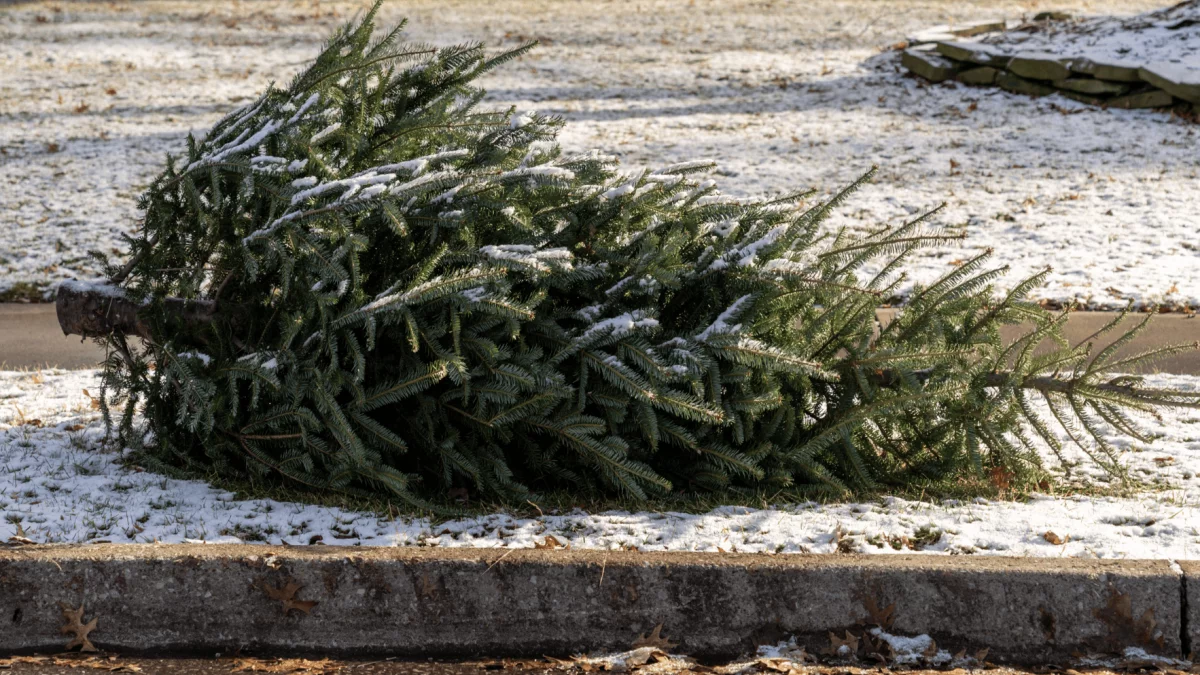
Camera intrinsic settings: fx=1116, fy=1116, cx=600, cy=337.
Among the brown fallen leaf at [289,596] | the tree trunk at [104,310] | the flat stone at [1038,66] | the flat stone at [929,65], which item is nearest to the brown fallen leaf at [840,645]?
the brown fallen leaf at [289,596]

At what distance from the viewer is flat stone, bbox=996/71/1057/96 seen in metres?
13.6

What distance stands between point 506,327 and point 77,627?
1.72 meters

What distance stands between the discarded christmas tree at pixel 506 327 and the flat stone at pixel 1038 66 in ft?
32.6

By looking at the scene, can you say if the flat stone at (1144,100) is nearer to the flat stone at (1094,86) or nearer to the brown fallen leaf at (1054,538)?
the flat stone at (1094,86)

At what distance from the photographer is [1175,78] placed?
12.5 m

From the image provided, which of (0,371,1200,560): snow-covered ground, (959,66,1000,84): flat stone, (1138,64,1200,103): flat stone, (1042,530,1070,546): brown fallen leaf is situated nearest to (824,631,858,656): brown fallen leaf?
(0,371,1200,560): snow-covered ground

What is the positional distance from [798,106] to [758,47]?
317 cm

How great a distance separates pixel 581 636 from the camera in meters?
3.54

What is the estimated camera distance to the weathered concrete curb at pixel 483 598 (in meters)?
3.49

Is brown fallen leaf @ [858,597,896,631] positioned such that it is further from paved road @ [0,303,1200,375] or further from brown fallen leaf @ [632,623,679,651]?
paved road @ [0,303,1200,375]

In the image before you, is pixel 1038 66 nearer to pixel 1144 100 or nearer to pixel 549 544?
pixel 1144 100

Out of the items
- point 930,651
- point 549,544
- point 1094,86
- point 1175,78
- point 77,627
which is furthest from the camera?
point 1094,86

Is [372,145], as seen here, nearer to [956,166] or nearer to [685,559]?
[685,559]

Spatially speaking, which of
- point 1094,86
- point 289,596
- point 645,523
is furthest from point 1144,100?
point 289,596
